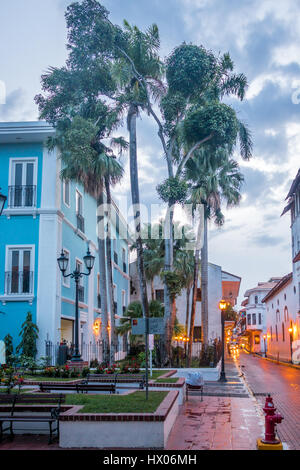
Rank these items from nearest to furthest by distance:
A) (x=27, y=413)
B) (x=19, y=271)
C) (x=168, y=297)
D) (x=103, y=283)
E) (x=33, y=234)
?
(x=27, y=413) < (x=19, y=271) < (x=33, y=234) < (x=168, y=297) < (x=103, y=283)

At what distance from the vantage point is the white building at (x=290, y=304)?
4060cm

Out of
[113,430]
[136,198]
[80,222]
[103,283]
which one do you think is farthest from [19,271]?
[113,430]

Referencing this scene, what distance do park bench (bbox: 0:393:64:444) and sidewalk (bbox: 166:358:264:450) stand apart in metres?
2.04

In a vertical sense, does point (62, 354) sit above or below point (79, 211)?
below

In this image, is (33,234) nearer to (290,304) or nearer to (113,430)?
(113,430)

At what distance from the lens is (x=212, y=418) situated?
11992 millimetres

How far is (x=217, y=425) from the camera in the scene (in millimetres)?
10977

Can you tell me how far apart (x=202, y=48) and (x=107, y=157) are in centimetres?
704

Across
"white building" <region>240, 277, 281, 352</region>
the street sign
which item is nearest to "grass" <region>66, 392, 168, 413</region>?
the street sign

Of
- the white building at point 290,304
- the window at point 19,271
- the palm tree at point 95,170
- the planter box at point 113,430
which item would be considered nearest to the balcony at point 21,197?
the palm tree at point 95,170

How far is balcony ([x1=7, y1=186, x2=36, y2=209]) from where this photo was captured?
23.8 metres

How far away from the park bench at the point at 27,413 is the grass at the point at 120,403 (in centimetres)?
47

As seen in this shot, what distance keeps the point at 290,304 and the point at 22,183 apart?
2922cm
